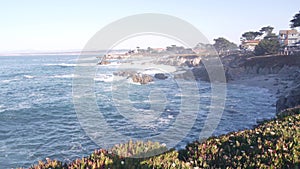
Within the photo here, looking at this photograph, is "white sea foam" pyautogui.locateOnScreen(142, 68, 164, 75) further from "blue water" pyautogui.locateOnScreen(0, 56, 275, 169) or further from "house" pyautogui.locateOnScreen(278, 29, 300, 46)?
"house" pyautogui.locateOnScreen(278, 29, 300, 46)

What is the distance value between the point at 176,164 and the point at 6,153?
13477 mm

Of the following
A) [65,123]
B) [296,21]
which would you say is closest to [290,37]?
[296,21]

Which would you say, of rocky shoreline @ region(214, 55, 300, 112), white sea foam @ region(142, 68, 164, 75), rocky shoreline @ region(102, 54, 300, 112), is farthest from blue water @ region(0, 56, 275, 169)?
white sea foam @ region(142, 68, 164, 75)

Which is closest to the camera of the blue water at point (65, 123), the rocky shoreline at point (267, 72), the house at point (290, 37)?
the blue water at point (65, 123)

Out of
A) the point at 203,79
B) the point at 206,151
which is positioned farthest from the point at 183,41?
the point at 203,79

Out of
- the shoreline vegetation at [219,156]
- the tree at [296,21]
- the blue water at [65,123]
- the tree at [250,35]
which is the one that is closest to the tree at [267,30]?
the tree at [250,35]

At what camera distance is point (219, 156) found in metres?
4.55

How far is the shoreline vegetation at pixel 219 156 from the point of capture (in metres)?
3.87

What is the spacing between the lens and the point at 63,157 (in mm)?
13133

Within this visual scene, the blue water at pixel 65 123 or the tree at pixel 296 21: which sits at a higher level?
the tree at pixel 296 21

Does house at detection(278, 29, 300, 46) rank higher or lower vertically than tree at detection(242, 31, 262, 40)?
lower

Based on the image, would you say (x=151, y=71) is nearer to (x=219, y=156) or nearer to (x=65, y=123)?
(x=65, y=123)

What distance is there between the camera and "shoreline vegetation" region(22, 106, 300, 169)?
152 inches

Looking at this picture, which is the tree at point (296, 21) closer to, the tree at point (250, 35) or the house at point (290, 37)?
the house at point (290, 37)
